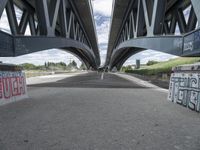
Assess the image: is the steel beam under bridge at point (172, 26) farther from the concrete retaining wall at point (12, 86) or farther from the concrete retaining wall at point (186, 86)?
the concrete retaining wall at point (12, 86)

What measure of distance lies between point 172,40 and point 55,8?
12.3 metres

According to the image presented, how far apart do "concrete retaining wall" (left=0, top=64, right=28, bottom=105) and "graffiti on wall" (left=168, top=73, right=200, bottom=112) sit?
6.91 meters

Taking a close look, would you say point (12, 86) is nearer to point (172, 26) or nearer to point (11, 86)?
point (11, 86)

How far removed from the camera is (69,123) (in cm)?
502

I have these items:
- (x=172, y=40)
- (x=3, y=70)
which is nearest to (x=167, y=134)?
(x=3, y=70)

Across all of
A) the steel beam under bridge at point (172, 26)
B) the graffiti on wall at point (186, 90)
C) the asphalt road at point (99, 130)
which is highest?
the steel beam under bridge at point (172, 26)

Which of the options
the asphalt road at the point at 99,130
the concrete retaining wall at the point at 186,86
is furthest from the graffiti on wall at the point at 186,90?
the asphalt road at the point at 99,130

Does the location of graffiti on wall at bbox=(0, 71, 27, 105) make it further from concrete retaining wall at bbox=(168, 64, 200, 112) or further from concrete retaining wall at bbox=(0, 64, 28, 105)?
concrete retaining wall at bbox=(168, 64, 200, 112)

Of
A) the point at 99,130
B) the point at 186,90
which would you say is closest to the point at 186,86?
the point at 186,90

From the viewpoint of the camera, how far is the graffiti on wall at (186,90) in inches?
259

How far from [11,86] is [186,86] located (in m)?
7.02

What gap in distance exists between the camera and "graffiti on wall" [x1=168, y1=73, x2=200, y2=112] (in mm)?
6571

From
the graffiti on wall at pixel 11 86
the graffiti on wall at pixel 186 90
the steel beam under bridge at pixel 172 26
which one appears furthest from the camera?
the steel beam under bridge at pixel 172 26

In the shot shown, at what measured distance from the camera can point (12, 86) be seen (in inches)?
338
